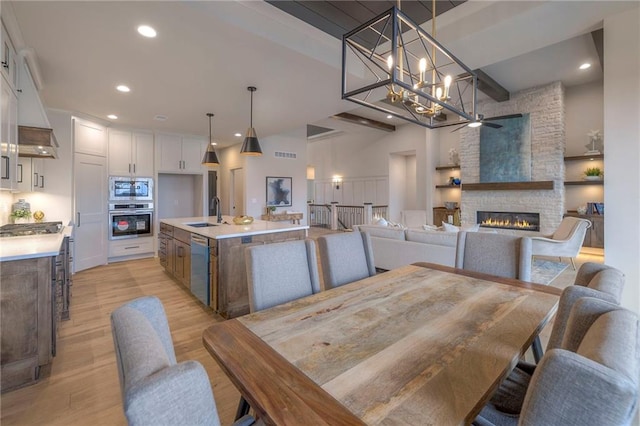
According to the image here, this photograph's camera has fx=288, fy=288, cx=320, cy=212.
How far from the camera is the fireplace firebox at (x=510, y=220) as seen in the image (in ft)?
21.0

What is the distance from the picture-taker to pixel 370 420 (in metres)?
0.70

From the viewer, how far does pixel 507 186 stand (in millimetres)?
6586

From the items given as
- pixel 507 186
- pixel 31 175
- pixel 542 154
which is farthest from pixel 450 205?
pixel 31 175

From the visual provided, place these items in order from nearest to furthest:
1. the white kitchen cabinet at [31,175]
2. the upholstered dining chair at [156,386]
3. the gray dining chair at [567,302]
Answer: the upholstered dining chair at [156,386] → the gray dining chair at [567,302] → the white kitchen cabinet at [31,175]

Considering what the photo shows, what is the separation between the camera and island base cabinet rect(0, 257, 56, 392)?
1925 mm

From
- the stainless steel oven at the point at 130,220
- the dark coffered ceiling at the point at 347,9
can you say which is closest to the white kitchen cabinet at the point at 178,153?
Result: the stainless steel oven at the point at 130,220

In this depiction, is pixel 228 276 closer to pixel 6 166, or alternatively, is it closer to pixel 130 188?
pixel 6 166

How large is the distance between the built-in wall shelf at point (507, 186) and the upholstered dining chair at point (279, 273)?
21.3ft

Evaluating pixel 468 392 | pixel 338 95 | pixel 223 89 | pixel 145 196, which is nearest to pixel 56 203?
pixel 145 196

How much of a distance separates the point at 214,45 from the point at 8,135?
1.93 metres

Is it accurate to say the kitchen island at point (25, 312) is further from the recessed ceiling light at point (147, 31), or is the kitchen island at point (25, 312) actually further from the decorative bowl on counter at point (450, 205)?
the decorative bowl on counter at point (450, 205)

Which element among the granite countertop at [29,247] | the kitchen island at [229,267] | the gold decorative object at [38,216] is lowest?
the kitchen island at [229,267]

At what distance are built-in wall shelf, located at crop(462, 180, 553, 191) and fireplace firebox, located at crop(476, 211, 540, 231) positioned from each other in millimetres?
601

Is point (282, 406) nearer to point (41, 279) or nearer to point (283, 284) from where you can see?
point (283, 284)
